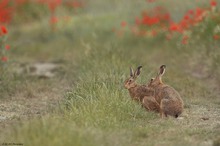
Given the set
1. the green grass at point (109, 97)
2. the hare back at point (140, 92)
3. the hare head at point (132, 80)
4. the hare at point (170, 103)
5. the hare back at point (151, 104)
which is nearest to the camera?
the green grass at point (109, 97)

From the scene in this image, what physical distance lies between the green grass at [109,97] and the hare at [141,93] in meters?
0.12

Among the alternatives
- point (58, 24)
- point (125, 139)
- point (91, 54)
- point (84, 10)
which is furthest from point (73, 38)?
point (125, 139)

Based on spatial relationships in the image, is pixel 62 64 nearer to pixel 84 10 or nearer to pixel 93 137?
pixel 84 10

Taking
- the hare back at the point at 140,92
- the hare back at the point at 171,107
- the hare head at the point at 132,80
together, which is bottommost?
the hare back at the point at 171,107

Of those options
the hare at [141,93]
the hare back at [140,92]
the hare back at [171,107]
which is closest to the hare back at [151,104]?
the hare at [141,93]

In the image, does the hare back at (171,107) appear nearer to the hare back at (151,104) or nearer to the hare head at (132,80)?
the hare back at (151,104)

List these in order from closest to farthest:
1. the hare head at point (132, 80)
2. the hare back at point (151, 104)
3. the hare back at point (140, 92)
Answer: the hare back at point (151, 104), the hare back at point (140, 92), the hare head at point (132, 80)

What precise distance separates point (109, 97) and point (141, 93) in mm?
841

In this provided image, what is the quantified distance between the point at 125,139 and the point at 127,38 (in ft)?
30.9

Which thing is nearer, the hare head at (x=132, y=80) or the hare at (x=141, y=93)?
the hare at (x=141, y=93)

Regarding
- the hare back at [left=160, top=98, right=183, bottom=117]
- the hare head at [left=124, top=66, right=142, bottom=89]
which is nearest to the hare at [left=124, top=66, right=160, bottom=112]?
the hare head at [left=124, top=66, right=142, bottom=89]

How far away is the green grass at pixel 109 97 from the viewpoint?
750 centimetres

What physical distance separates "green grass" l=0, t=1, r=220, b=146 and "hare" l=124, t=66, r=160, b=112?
118 mm

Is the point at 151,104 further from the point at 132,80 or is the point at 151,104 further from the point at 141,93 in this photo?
the point at 132,80
